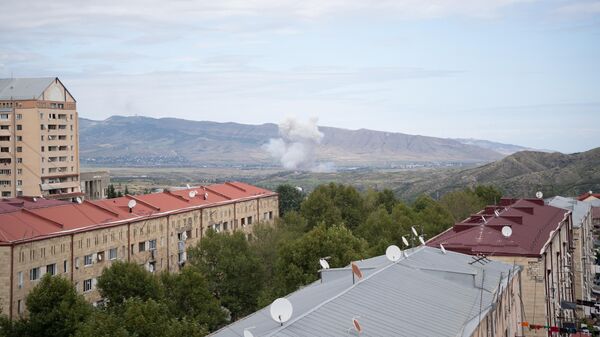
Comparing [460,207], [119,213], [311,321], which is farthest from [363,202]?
[311,321]

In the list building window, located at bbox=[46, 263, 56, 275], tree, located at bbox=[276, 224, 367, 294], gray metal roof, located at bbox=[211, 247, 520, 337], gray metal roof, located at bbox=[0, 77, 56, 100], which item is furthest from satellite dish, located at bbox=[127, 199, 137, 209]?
gray metal roof, located at bbox=[0, 77, 56, 100]

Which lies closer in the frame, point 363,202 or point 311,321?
point 311,321


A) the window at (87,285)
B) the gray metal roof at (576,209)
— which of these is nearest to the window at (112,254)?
the window at (87,285)

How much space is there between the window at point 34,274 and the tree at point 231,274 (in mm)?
12731

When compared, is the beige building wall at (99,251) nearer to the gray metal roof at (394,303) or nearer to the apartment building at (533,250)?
the gray metal roof at (394,303)

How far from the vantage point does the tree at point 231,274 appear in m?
55.2

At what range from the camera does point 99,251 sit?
58.0 metres

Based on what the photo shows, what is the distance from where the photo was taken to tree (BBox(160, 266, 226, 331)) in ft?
147

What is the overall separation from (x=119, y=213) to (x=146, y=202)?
713 cm

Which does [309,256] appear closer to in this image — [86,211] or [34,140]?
[86,211]

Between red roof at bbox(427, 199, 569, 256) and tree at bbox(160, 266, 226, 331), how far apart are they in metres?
15.6

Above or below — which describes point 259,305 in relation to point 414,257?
below

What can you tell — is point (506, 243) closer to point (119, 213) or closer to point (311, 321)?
point (311, 321)

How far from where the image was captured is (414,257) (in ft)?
115
